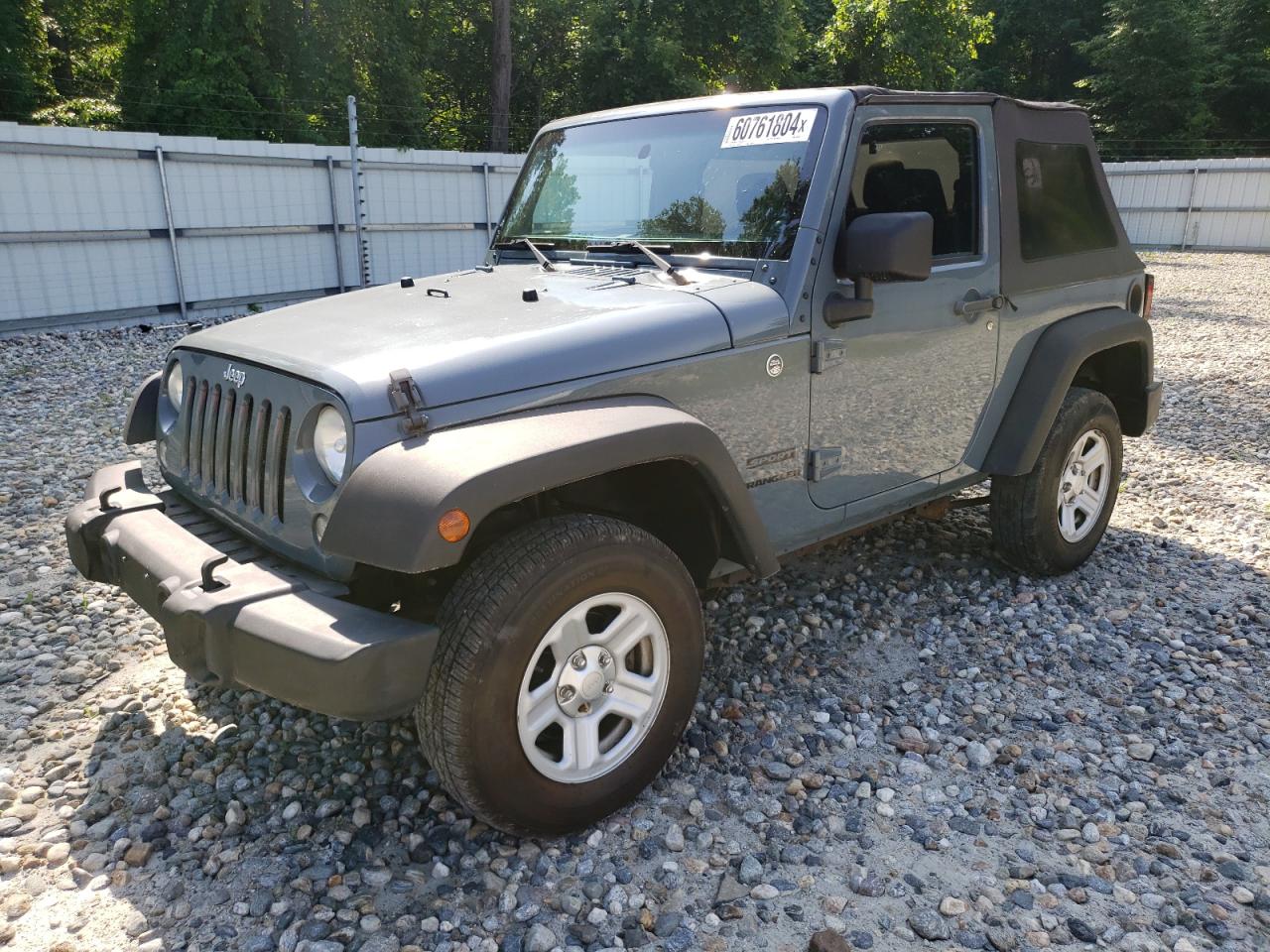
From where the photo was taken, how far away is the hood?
264 cm

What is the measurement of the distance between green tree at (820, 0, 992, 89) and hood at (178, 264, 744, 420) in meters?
27.5

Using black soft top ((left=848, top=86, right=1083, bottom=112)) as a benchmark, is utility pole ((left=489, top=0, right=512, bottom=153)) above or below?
above

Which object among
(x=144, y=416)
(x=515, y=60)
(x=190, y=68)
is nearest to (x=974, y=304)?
(x=144, y=416)

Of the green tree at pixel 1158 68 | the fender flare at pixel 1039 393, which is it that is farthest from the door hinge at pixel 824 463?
the green tree at pixel 1158 68

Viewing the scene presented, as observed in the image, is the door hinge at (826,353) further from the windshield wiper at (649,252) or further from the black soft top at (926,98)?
the black soft top at (926,98)

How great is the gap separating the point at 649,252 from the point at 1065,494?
241 cm

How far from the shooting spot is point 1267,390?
906 cm

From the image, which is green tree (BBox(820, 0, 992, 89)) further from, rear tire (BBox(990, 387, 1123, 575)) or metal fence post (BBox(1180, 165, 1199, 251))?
rear tire (BBox(990, 387, 1123, 575))

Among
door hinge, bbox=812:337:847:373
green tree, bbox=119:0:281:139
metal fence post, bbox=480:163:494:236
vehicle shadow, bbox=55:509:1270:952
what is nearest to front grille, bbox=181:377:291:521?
vehicle shadow, bbox=55:509:1270:952

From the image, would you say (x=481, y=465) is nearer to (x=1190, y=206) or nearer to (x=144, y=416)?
(x=144, y=416)

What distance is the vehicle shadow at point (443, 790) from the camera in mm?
2619

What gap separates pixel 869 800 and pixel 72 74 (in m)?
31.0

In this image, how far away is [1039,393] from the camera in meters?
4.18

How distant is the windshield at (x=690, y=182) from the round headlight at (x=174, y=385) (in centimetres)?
153
